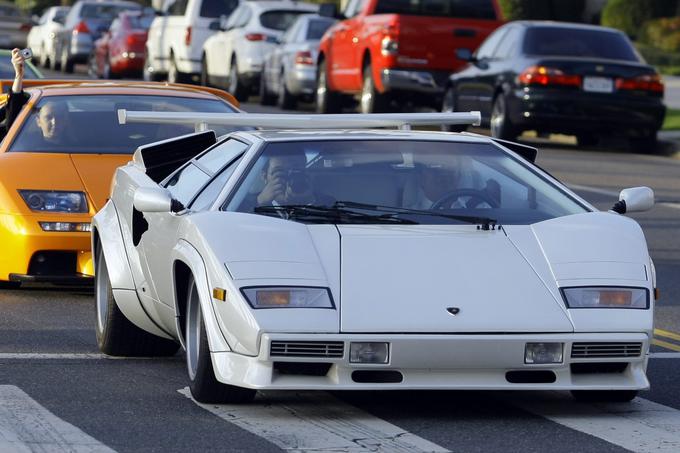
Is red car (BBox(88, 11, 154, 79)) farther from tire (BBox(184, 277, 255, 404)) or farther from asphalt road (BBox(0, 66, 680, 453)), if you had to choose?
tire (BBox(184, 277, 255, 404))

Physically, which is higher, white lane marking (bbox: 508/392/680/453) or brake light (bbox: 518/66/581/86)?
white lane marking (bbox: 508/392/680/453)

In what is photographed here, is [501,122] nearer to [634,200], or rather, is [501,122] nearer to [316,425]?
[634,200]

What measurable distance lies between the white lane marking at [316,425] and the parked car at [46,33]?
133ft

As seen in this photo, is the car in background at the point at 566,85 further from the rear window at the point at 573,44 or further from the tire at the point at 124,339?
the tire at the point at 124,339

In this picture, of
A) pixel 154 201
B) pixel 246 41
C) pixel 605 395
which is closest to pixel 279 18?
pixel 246 41

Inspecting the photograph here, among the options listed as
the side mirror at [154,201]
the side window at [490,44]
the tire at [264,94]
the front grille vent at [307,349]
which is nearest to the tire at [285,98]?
the tire at [264,94]

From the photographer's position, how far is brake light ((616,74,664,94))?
21969 millimetres

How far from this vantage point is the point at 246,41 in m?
32.0

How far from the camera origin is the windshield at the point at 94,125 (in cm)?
1107

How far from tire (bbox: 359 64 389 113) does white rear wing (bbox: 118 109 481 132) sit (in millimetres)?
16276

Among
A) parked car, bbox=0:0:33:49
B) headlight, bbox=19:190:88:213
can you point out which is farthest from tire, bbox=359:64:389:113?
parked car, bbox=0:0:33:49

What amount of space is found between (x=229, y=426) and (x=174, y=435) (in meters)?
0.24

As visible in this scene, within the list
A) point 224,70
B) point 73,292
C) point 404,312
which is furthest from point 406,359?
point 224,70

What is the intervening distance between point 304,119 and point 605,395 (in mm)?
2205
